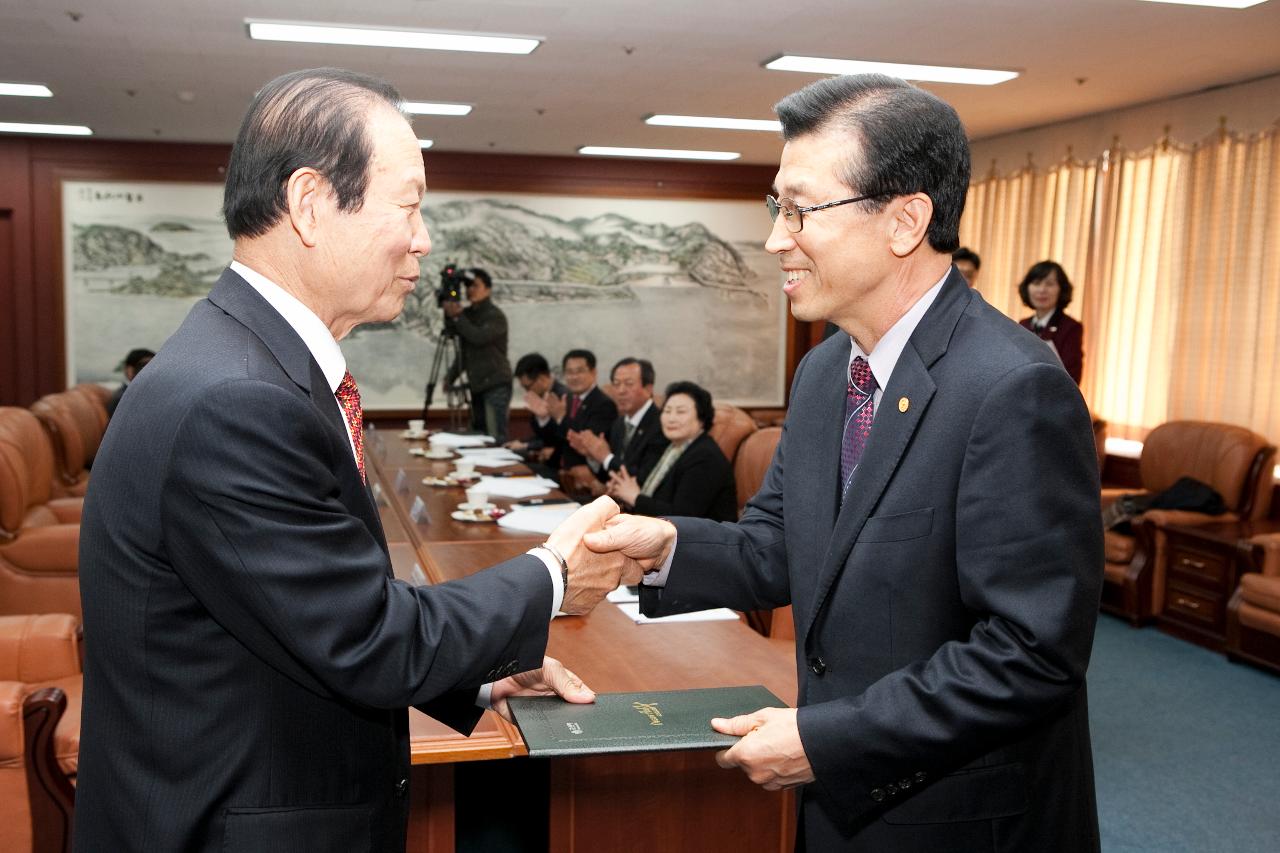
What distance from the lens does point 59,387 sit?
9805 mm

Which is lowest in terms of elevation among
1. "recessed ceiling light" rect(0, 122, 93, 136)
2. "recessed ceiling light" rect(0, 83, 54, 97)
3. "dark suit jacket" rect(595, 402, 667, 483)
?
"dark suit jacket" rect(595, 402, 667, 483)

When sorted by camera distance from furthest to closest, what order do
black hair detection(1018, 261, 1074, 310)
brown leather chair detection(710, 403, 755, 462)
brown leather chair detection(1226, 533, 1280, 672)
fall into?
black hair detection(1018, 261, 1074, 310) → brown leather chair detection(710, 403, 755, 462) → brown leather chair detection(1226, 533, 1280, 672)

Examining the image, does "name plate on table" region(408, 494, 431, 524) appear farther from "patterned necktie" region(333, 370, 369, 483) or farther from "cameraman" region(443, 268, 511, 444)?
"cameraman" region(443, 268, 511, 444)

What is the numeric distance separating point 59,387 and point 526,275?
4279 millimetres

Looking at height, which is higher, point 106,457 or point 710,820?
point 106,457

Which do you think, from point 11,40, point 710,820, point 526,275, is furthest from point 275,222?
point 526,275

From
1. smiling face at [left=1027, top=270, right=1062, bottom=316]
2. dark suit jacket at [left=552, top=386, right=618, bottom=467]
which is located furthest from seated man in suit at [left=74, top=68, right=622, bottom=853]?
smiling face at [left=1027, top=270, right=1062, bottom=316]

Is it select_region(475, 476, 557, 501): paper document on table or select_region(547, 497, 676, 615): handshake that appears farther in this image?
select_region(475, 476, 557, 501): paper document on table

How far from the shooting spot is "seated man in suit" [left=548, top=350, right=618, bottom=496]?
702cm

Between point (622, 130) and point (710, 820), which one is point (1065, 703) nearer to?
Answer: point (710, 820)

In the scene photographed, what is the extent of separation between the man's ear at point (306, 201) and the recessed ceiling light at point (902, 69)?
531cm

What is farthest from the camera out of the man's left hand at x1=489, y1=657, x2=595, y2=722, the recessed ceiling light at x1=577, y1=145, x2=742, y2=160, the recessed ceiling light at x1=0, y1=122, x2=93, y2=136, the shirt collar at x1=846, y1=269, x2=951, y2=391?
the recessed ceiling light at x1=577, y1=145, x2=742, y2=160

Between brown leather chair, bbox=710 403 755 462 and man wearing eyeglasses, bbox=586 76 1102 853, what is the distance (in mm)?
4858

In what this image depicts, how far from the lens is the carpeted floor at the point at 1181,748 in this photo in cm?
354
